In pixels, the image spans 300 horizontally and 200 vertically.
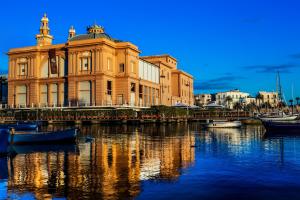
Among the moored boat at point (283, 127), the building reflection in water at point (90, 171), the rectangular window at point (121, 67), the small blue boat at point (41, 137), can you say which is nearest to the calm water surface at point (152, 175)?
the building reflection in water at point (90, 171)

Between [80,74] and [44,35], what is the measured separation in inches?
1178

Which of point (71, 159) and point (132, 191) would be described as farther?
point (71, 159)

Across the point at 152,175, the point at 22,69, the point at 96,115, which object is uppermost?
the point at 22,69

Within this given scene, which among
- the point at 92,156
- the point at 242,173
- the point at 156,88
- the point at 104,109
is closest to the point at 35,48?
the point at 104,109

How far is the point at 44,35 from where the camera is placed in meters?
127

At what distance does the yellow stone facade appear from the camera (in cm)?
10425

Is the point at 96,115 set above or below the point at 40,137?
above

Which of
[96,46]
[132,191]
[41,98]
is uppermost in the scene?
[96,46]

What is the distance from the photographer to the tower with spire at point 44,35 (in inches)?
4983

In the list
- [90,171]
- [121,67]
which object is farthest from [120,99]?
[90,171]

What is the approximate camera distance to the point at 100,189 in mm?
17062

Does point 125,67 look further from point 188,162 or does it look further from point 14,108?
point 188,162

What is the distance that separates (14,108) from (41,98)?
26.5 ft

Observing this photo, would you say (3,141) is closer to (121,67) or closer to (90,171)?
(90,171)
